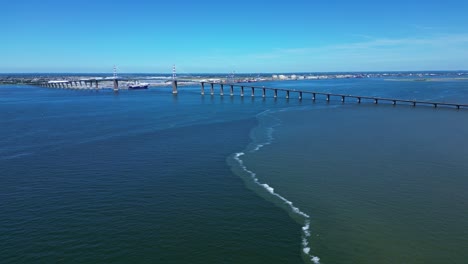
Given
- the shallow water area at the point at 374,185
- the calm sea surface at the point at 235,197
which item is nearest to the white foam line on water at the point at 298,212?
the calm sea surface at the point at 235,197

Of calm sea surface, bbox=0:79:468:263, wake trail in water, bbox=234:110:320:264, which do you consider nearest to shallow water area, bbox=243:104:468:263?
calm sea surface, bbox=0:79:468:263

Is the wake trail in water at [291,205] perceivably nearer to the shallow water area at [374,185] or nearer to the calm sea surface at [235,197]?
the calm sea surface at [235,197]

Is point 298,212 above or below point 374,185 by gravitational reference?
below

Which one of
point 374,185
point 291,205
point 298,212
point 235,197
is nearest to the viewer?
point 298,212

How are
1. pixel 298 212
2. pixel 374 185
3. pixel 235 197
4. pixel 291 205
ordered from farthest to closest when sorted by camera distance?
pixel 374 185
pixel 235 197
pixel 291 205
pixel 298 212

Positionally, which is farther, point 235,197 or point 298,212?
point 235,197

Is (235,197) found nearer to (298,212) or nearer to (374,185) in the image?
(298,212)

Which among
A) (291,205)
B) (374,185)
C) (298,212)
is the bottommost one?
(298,212)

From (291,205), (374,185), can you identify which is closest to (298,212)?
(291,205)

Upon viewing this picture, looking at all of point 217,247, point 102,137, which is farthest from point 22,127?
point 217,247

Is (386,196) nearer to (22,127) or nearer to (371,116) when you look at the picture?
(371,116)

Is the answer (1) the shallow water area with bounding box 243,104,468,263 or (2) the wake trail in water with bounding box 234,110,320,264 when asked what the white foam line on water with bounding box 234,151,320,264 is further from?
(1) the shallow water area with bounding box 243,104,468,263
